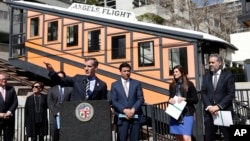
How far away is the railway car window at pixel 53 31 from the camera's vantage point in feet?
50.4

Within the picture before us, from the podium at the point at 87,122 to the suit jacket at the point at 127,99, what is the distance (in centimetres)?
49

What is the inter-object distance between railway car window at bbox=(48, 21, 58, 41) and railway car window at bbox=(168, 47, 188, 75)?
5989 millimetres

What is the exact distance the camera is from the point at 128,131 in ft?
17.8

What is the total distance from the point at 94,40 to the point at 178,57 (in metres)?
3.98

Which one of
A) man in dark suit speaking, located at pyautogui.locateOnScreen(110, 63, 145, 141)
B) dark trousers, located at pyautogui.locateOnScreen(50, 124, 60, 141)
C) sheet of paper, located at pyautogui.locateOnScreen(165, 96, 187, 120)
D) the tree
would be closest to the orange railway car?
dark trousers, located at pyautogui.locateOnScreen(50, 124, 60, 141)

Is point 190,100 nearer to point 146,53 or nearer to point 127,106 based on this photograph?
point 127,106

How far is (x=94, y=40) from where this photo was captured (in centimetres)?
1409

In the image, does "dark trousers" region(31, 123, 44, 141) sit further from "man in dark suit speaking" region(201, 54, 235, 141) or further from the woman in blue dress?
"man in dark suit speaking" region(201, 54, 235, 141)

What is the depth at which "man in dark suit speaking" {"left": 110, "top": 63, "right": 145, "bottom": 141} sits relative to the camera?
212 inches

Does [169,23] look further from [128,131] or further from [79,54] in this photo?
[128,131]

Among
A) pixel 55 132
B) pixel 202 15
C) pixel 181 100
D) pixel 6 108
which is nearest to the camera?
pixel 181 100

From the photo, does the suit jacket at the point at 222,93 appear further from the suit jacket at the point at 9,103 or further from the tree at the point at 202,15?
the tree at the point at 202,15

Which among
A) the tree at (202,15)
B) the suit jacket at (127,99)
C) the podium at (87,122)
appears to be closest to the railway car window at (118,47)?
the suit jacket at (127,99)

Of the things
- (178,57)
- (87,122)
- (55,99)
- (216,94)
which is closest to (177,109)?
(216,94)
